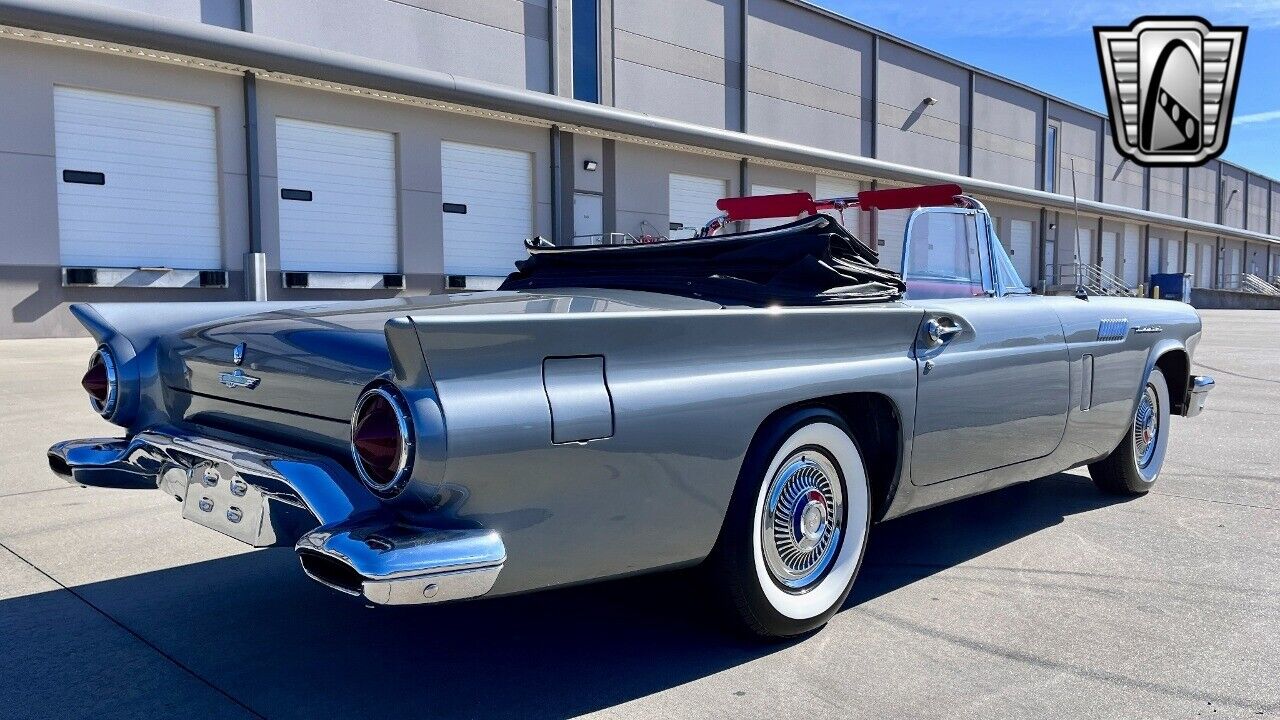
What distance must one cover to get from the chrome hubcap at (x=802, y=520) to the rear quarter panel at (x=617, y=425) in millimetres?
238

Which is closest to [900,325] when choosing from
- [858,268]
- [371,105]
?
[858,268]

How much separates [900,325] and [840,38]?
72.5 ft

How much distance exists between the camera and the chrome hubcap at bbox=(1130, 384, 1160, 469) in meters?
4.93

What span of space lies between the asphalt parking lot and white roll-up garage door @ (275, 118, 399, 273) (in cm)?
1024

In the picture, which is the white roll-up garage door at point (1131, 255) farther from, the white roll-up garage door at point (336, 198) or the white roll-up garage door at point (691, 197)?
the white roll-up garage door at point (336, 198)

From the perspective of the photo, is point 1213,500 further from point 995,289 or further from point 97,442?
point 97,442

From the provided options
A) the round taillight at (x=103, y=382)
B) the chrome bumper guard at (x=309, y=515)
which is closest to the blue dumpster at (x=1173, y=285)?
the round taillight at (x=103, y=382)

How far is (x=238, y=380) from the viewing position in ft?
9.34

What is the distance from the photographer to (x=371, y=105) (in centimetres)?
1495

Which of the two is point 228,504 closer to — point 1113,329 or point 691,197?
point 1113,329

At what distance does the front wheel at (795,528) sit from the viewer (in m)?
2.78

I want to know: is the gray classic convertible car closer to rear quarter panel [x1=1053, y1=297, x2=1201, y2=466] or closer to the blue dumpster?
rear quarter panel [x1=1053, y1=297, x2=1201, y2=466]

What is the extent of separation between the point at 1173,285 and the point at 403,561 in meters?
42.4

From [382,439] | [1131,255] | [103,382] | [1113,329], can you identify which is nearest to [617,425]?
[382,439]
